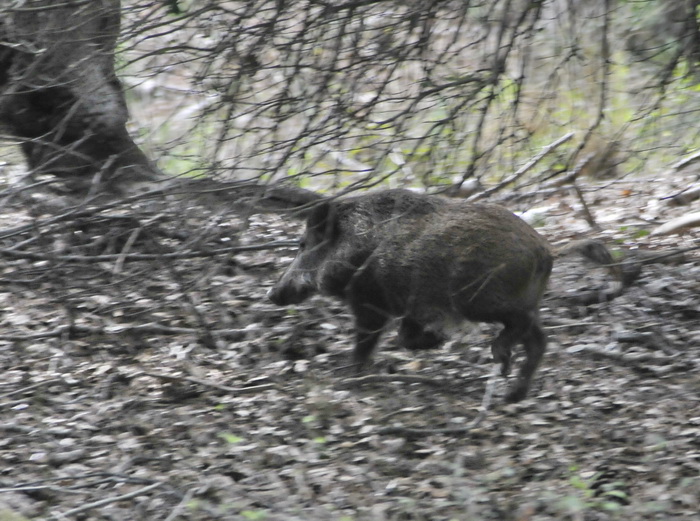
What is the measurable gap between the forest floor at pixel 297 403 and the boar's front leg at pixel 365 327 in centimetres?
16

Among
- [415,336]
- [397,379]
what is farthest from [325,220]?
[397,379]

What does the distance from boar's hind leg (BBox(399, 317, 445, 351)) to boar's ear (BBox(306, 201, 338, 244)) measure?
79 cm

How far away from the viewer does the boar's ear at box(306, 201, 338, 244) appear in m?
6.39

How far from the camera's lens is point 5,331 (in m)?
6.89

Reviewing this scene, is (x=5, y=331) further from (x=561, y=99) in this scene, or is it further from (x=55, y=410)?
(x=561, y=99)

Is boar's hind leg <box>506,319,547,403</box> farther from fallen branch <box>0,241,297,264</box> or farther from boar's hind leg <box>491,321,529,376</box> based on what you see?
fallen branch <box>0,241,297,264</box>

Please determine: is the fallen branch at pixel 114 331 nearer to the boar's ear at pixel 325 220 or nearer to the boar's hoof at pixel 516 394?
the boar's ear at pixel 325 220

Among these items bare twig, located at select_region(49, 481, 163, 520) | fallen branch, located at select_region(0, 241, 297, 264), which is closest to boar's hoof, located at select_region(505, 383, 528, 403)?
fallen branch, located at select_region(0, 241, 297, 264)

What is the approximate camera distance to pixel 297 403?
5.96 metres

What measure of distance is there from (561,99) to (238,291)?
5266mm

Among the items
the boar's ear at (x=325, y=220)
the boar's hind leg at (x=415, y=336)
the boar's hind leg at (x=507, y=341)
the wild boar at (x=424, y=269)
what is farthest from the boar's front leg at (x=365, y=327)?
the boar's hind leg at (x=507, y=341)

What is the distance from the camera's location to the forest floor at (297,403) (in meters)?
4.76

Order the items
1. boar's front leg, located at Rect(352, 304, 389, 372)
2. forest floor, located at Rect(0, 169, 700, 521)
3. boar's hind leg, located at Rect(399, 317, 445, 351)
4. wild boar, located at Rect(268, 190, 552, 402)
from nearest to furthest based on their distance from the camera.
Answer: forest floor, located at Rect(0, 169, 700, 521) → wild boar, located at Rect(268, 190, 552, 402) → boar's hind leg, located at Rect(399, 317, 445, 351) → boar's front leg, located at Rect(352, 304, 389, 372)

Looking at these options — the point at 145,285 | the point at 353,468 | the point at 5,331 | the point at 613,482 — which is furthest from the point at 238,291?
the point at 613,482
